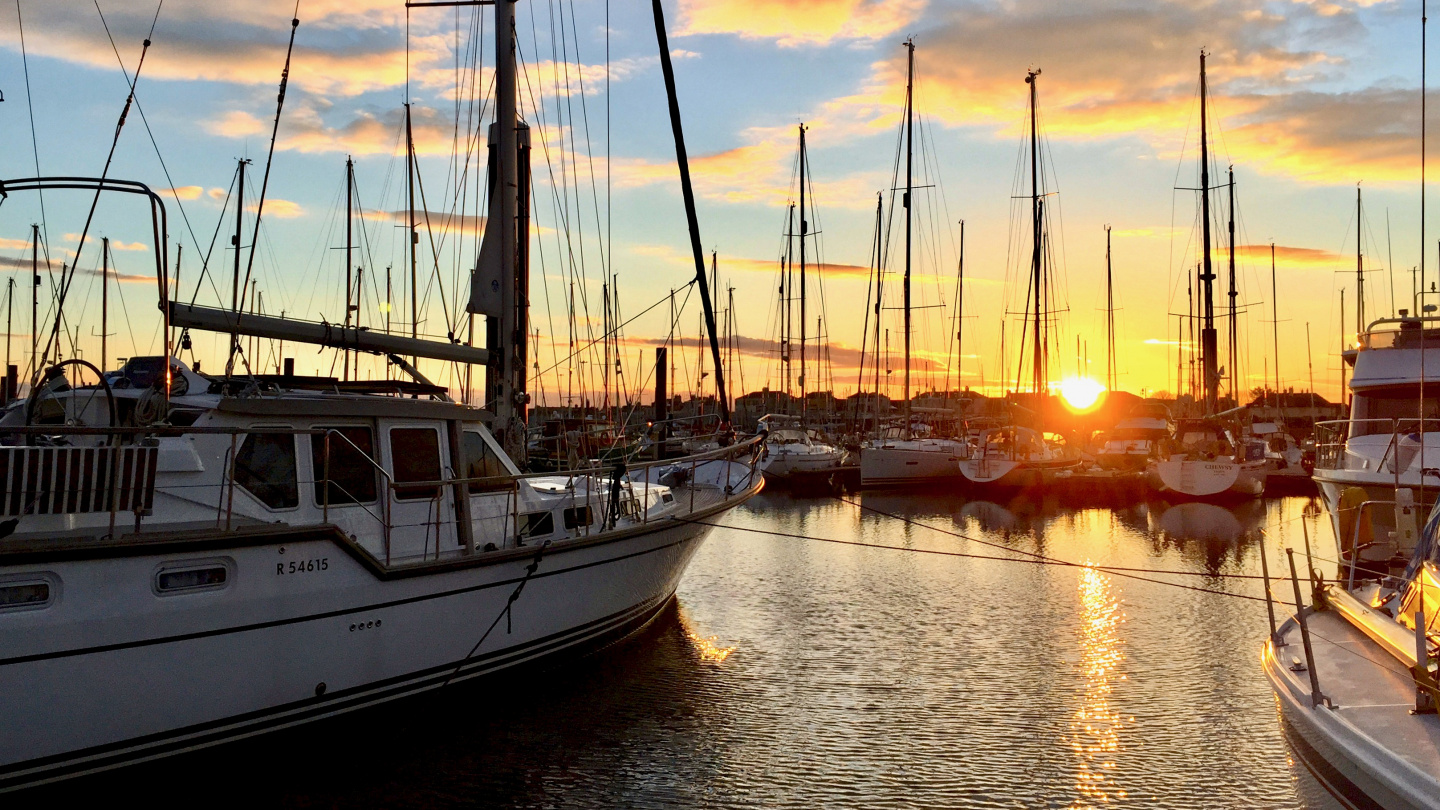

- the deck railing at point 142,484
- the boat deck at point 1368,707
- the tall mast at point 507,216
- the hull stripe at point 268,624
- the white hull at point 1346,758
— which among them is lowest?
the white hull at point 1346,758

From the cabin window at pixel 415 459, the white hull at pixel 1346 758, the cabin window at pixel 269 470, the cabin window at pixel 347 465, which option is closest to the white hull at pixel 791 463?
the cabin window at pixel 415 459

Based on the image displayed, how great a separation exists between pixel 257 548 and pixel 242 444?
177 cm

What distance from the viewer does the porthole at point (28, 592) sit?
8047mm

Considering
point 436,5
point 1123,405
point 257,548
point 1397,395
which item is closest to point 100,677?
point 257,548

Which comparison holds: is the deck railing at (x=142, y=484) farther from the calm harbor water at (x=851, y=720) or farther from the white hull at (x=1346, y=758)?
the white hull at (x=1346, y=758)

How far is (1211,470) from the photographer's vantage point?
4128 centimetres

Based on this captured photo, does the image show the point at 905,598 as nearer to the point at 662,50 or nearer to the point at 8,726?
the point at 662,50

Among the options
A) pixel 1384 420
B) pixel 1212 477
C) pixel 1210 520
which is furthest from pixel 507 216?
pixel 1212 477

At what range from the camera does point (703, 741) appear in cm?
1100

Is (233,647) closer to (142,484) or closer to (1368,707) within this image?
(142,484)

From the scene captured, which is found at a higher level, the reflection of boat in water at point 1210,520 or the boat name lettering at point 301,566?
the boat name lettering at point 301,566

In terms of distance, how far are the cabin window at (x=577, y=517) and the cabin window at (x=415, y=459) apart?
6.30 ft

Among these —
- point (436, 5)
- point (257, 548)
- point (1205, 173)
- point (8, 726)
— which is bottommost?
point (8, 726)

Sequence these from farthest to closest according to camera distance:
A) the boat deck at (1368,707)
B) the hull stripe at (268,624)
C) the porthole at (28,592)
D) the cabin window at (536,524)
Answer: the cabin window at (536,524) → the hull stripe at (268,624) → the porthole at (28,592) → the boat deck at (1368,707)
